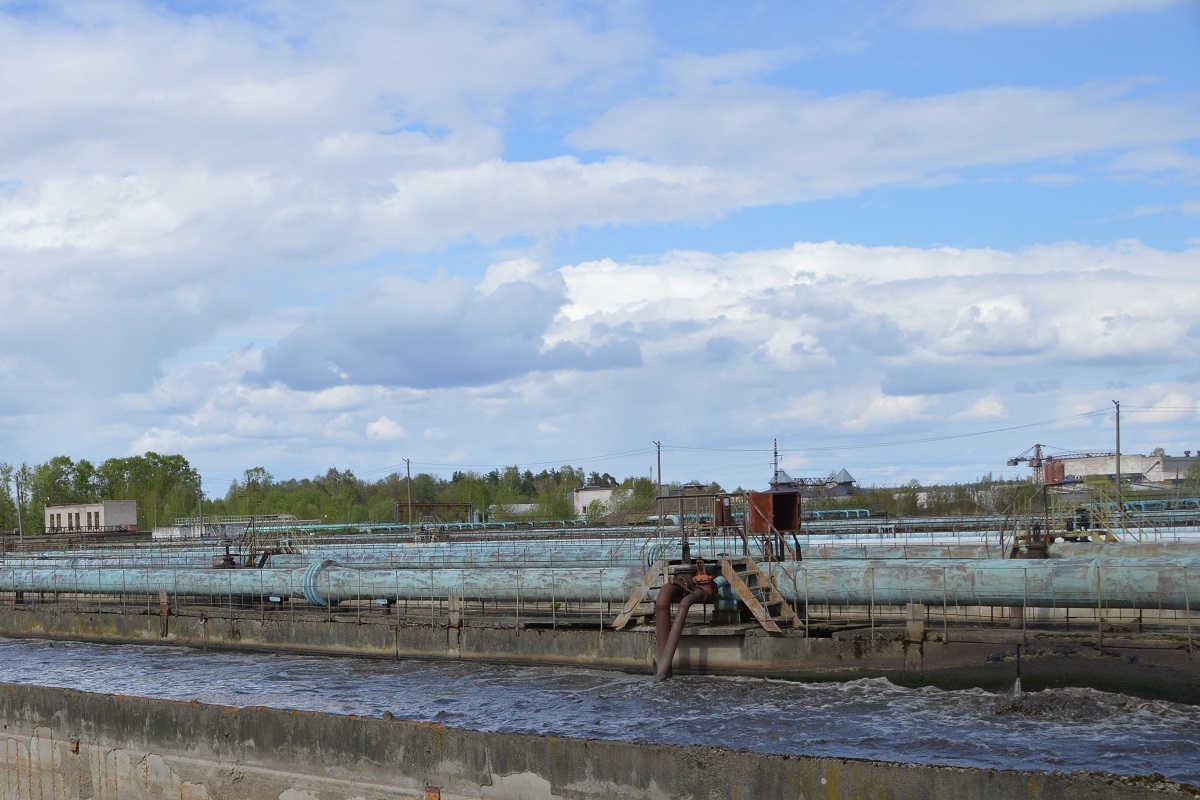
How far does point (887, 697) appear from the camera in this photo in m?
25.7

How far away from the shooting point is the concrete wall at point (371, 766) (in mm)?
12766

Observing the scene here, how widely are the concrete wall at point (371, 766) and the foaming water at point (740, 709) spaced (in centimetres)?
676

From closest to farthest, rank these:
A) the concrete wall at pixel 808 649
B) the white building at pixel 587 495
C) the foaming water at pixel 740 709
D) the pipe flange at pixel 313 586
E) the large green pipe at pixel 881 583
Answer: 1. the foaming water at pixel 740 709
2. the concrete wall at pixel 808 649
3. the large green pipe at pixel 881 583
4. the pipe flange at pixel 313 586
5. the white building at pixel 587 495

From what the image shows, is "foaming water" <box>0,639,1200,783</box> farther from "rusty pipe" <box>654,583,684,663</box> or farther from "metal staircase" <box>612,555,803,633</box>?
"metal staircase" <box>612,555,803,633</box>

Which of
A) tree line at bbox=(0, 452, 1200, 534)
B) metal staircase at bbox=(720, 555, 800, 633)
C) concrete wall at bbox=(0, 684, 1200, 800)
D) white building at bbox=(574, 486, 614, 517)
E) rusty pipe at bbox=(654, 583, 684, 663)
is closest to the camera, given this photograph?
concrete wall at bbox=(0, 684, 1200, 800)

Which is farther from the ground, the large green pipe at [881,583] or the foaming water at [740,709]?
the large green pipe at [881,583]

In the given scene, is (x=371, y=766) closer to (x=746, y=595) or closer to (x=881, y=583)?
(x=746, y=595)

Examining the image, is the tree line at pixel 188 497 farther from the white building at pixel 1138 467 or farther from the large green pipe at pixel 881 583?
the large green pipe at pixel 881 583

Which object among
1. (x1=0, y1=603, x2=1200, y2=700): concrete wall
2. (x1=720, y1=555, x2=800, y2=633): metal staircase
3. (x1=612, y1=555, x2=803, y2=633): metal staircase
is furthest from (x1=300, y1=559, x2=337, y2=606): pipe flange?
(x1=720, y1=555, x2=800, y2=633): metal staircase

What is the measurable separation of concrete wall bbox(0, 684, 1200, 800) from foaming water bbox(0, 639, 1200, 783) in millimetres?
6762

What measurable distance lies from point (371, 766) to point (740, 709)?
11236mm

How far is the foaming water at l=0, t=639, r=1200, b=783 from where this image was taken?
20766 millimetres

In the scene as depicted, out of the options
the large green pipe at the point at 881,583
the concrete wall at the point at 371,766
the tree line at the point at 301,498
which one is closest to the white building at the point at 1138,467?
the tree line at the point at 301,498

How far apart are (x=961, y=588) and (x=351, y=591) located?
69.0ft
